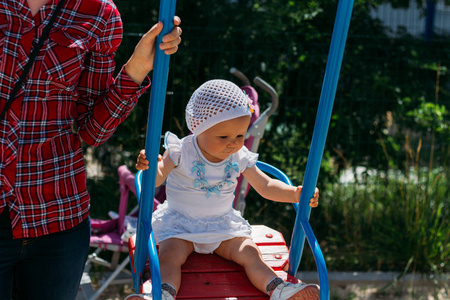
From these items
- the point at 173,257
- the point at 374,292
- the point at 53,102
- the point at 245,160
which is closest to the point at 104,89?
the point at 53,102

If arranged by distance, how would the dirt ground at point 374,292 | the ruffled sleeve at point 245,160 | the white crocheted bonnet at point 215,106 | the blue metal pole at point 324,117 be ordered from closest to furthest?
the blue metal pole at point 324,117 → the white crocheted bonnet at point 215,106 → the ruffled sleeve at point 245,160 → the dirt ground at point 374,292

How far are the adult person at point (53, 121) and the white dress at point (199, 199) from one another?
0.56m

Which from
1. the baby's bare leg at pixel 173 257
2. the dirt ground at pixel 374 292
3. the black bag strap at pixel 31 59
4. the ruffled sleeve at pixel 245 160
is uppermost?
the black bag strap at pixel 31 59

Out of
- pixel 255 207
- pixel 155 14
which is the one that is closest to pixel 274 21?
pixel 155 14

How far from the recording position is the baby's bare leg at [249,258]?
2.10m

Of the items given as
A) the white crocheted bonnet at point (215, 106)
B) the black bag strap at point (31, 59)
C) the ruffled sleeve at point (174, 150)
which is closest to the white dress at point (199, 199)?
the ruffled sleeve at point (174, 150)

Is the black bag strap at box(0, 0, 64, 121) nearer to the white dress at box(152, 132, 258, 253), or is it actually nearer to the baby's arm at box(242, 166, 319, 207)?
the white dress at box(152, 132, 258, 253)

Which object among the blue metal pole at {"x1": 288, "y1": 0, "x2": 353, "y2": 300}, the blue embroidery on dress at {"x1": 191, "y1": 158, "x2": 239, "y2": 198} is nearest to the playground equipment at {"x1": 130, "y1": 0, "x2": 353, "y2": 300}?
the blue metal pole at {"x1": 288, "y1": 0, "x2": 353, "y2": 300}

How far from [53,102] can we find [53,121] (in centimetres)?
5

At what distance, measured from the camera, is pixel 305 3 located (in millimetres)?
4609

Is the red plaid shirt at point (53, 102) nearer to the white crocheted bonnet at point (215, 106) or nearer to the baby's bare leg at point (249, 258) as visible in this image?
the white crocheted bonnet at point (215, 106)

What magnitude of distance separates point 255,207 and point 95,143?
283 centimetres

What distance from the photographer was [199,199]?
2328mm

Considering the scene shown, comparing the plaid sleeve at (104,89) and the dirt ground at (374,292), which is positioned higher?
the plaid sleeve at (104,89)
